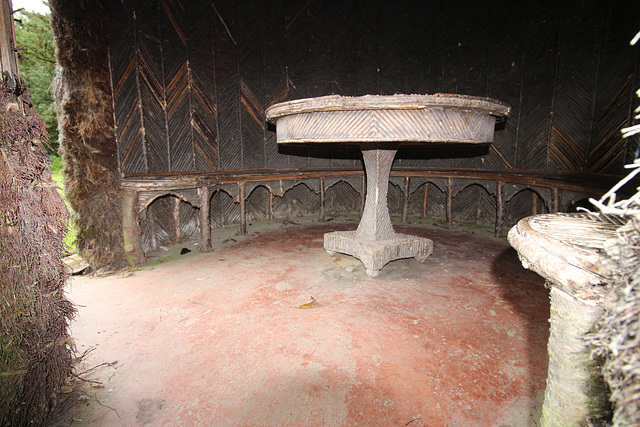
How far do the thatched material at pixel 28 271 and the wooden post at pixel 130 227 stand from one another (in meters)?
2.39

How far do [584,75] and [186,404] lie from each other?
682cm

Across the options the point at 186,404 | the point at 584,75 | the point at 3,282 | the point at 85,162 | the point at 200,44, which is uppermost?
the point at 200,44

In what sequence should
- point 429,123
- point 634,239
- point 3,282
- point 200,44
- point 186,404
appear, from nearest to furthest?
point 634,239 → point 3,282 → point 186,404 → point 429,123 → point 200,44

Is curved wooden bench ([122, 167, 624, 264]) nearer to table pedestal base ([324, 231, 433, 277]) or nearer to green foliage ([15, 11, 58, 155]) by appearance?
table pedestal base ([324, 231, 433, 277])

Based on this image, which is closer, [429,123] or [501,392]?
[501,392]

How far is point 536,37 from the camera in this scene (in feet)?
18.9

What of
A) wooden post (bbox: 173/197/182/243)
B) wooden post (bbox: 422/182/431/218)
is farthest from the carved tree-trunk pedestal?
wooden post (bbox: 422/182/431/218)

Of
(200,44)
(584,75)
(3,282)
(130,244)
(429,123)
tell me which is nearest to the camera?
(3,282)

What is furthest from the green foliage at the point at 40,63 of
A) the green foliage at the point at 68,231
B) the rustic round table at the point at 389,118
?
the rustic round table at the point at 389,118

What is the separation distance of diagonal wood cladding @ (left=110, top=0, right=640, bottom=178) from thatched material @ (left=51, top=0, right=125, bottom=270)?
0.35 metres

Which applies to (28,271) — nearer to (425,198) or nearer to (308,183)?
(308,183)

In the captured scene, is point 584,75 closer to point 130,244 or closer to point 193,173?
point 193,173

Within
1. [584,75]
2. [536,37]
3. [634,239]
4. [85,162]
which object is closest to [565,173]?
[584,75]

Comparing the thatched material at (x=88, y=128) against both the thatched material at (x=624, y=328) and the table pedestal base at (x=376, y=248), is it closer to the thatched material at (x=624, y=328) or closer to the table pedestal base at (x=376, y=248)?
the table pedestal base at (x=376, y=248)
